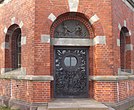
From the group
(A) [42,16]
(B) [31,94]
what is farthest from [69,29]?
(B) [31,94]

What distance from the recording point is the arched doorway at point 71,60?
9.62m

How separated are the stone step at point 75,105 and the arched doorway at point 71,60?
0.64 metres

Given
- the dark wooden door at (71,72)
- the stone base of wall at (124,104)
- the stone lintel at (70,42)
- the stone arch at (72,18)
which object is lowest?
the stone base of wall at (124,104)

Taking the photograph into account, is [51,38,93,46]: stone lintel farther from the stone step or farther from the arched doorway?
the stone step

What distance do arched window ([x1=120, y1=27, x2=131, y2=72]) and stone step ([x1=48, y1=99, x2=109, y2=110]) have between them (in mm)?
3357

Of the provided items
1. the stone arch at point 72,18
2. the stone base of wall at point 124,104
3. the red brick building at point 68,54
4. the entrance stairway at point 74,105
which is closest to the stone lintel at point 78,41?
the red brick building at point 68,54

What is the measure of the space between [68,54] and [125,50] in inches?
138

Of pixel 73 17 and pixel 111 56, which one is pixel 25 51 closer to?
pixel 73 17

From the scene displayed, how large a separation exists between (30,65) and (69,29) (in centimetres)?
219

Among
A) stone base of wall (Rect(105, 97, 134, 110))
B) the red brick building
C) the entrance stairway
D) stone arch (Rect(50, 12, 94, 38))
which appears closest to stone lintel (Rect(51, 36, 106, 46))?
the red brick building

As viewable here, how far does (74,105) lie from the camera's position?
816 centimetres

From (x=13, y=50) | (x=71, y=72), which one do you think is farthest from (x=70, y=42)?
(x=13, y=50)

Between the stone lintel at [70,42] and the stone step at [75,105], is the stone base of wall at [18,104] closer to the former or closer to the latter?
A: the stone step at [75,105]

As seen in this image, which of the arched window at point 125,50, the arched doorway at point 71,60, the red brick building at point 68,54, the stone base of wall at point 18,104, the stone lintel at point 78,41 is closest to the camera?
the stone base of wall at point 18,104
